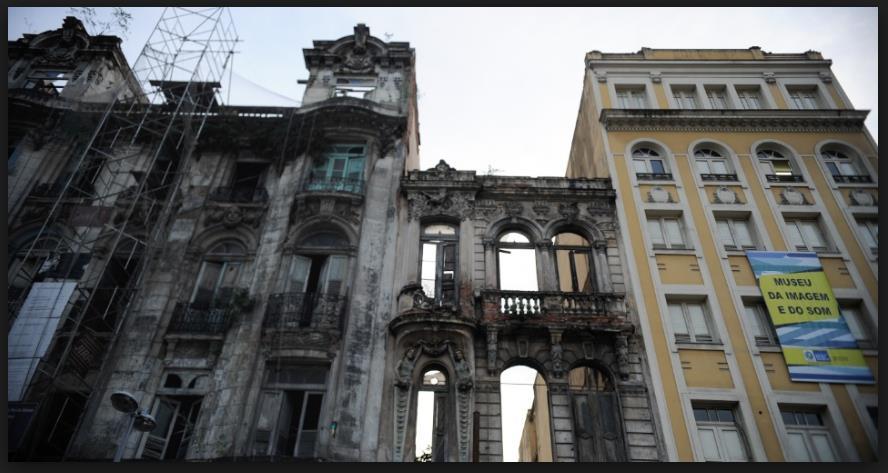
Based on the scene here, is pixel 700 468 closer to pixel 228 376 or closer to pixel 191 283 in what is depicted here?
pixel 228 376

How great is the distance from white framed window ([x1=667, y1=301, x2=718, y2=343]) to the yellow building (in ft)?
0.14

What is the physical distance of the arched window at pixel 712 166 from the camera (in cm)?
1798

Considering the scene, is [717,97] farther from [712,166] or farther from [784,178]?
[784,178]

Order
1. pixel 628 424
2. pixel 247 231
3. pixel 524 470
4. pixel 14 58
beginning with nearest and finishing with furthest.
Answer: pixel 524 470
pixel 628 424
pixel 247 231
pixel 14 58

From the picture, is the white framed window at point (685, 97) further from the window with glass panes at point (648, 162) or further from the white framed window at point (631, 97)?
the window with glass panes at point (648, 162)

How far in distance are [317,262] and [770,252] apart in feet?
45.3

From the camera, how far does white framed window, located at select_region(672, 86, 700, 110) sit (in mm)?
20469

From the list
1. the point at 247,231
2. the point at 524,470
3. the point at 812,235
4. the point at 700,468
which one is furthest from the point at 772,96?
the point at 247,231

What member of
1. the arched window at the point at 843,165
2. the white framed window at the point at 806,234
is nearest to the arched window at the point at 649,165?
the white framed window at the point at 806,234

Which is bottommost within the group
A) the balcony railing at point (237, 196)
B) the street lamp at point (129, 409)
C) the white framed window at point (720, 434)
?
the street lamp at point (129, 409)

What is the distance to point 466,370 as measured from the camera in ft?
44.2

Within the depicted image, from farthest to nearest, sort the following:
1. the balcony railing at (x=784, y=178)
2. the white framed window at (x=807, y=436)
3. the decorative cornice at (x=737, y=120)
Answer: the decorative cornice at (x=737, y=120) → the balcony railing at (x=784, y=178) → the white framed window at (x=807, y=436)

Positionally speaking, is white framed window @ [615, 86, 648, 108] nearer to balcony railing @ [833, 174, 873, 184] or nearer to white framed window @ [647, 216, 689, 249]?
white framed window @ [647, 216, 689, 249]

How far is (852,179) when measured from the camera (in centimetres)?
1794
